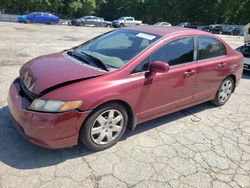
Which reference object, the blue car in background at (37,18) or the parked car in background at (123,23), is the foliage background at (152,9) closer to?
the blue car in background at (37,18)

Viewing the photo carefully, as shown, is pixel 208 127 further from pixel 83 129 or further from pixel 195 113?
pixel 83 129

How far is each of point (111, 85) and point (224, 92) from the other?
9.41ft

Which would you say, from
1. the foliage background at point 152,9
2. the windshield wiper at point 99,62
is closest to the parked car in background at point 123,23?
the foliage background at point 152,9

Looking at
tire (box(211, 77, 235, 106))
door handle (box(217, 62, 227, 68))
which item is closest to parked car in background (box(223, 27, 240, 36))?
Result: tire (box(211, 77, 235, 106))

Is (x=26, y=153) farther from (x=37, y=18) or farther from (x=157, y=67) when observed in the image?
(x=37, y=18)

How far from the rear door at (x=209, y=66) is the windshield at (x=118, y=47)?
1.00 meters

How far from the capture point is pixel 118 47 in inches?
157

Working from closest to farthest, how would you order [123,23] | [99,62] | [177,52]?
1. [99,62]
2. [177,52]
3. [123,23]

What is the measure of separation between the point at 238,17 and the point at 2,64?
46.4 m

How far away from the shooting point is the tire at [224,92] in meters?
5.06

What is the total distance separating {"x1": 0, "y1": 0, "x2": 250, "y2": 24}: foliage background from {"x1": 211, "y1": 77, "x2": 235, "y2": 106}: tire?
40.9 meters

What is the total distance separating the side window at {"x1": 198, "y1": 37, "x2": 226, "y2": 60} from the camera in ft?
14.6

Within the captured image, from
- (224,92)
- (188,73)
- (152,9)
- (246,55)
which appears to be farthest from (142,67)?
(152,9)

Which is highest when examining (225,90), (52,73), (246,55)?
(52,73)
